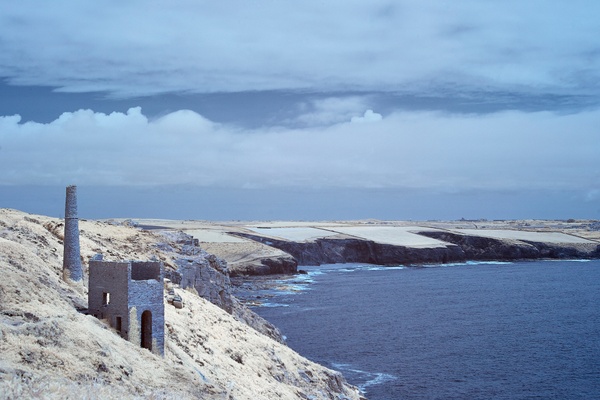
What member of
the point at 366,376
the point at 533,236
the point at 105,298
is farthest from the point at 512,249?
the point at 105,298

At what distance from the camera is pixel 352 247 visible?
6240 inches

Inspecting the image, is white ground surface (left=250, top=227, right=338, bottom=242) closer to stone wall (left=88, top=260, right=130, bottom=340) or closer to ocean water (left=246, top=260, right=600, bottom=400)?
ocean water (left=246, top=260, right=600, bottom=400)

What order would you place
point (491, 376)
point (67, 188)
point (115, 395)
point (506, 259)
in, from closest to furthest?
point (115, 395)
point (67, 188)
point (491, 376)
point (506, 259)

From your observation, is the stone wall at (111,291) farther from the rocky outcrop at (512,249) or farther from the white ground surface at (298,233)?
the rocky outcrop at (512,249)

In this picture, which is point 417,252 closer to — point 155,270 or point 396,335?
point 396,335

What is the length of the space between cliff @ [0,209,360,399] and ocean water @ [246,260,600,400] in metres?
11.5

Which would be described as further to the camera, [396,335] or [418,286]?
[418,286]

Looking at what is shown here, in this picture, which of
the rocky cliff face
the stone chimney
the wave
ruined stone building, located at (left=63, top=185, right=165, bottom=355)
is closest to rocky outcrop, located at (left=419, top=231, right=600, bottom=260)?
the rocky cliff face

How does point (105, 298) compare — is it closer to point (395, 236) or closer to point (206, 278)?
point (206, 278)

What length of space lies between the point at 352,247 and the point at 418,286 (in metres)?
50.9

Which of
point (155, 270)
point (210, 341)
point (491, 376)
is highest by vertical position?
point (155, 270)

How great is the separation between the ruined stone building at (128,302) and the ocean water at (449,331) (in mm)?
23331

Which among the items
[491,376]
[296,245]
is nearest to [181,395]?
[491,376]

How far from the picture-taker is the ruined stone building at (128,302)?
84.7 ft
